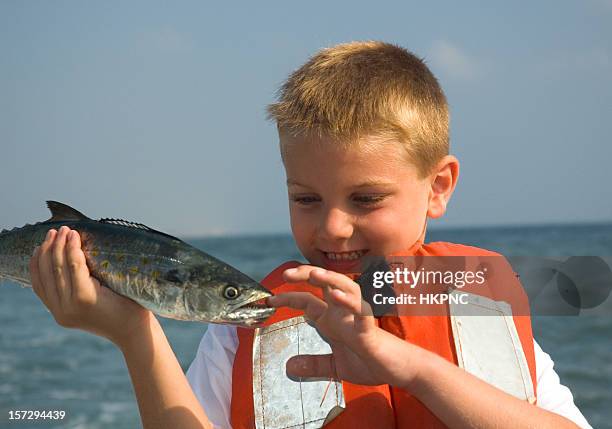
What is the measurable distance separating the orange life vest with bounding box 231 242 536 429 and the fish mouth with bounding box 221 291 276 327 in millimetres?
596

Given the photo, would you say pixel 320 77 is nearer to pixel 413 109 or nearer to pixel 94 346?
pixel 413 109

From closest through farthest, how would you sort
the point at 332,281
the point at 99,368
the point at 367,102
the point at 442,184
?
the point at 332,281 < the point at 367,102 < the point at 442,184 < the point at 99,368

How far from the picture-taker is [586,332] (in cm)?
1582

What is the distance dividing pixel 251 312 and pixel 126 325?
1.93 feet

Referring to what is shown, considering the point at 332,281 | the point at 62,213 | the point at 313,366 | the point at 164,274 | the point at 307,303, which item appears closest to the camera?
the point at 332,281

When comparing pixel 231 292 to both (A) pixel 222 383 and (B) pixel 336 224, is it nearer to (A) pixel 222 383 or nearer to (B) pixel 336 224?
(B) pixel 336 224

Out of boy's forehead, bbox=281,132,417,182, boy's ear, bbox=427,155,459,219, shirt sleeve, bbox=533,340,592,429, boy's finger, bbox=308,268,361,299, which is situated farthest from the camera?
boy's ear, bbox=427,155,459,219

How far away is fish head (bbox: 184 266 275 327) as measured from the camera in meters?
2.72

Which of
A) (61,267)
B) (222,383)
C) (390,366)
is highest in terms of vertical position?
(61,267)

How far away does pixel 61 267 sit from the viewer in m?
2.98

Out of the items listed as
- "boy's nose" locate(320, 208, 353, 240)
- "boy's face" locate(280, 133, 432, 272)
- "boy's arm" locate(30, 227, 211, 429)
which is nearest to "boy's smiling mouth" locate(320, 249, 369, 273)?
"boy's face" locate(280, 133, 432, 272)

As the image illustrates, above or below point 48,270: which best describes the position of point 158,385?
below

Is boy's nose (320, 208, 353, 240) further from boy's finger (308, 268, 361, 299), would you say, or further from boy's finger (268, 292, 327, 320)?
boy's finger (308, 268, 361, 299)

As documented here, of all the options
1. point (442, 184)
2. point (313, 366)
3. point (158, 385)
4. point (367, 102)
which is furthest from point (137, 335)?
point (442, 184)
